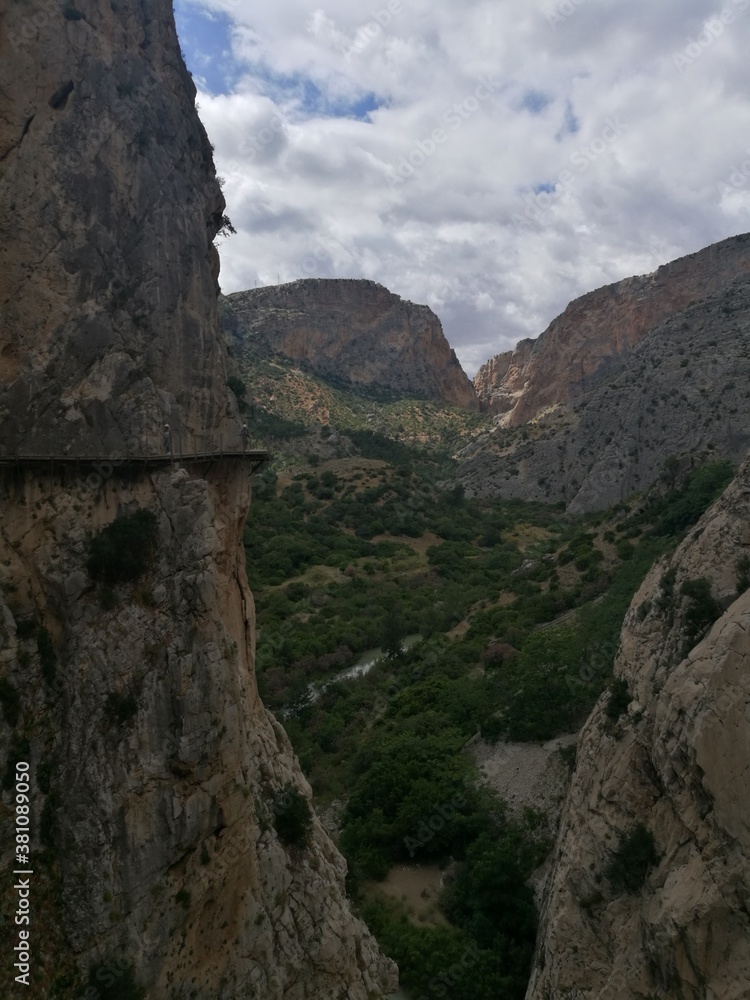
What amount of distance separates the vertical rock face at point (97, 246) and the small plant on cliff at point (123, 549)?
159 cm

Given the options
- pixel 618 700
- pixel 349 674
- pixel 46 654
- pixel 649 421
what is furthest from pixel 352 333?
pixel 46 654

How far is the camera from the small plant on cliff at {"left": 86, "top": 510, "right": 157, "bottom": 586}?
1221cm

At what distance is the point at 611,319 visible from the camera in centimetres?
11556

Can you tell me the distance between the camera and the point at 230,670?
12.8m

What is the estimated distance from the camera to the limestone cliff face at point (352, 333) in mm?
128375

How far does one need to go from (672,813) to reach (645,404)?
201ft

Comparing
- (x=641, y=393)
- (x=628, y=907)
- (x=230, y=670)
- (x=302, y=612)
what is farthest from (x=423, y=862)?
(x=641, y=393)

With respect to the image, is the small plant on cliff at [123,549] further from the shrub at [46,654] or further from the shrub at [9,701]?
the shrub at [9,701]

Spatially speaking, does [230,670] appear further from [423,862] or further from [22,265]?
[423,862]

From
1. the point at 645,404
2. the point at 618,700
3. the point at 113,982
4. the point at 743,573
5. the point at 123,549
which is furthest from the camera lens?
the point at 645,404

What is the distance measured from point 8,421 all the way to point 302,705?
23.0 m

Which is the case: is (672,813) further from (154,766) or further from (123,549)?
(123,549)

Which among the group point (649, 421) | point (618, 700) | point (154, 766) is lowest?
point (618, 700)

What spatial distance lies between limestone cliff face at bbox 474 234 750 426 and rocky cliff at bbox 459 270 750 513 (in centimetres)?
2648
